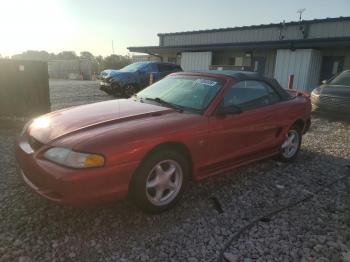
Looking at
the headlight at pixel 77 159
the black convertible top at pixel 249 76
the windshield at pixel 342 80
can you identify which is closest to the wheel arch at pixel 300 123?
the black convertible top at pixel 249 76

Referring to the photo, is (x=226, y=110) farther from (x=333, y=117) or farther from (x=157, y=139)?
(x=333, y=117)

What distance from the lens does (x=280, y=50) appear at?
1600cm

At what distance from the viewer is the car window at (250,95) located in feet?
12.4

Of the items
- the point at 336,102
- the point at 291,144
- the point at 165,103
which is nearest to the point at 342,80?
the point at 336,102

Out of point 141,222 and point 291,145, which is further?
point 291,145

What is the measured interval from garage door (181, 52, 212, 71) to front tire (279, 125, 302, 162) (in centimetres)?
1393

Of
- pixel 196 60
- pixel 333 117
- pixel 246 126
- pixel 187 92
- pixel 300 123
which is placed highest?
pixel 196 60

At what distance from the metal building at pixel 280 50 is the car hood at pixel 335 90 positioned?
6.39 meters

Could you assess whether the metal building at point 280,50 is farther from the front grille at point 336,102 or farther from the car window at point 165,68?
the front grille at point 336,102

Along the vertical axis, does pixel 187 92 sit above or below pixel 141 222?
above

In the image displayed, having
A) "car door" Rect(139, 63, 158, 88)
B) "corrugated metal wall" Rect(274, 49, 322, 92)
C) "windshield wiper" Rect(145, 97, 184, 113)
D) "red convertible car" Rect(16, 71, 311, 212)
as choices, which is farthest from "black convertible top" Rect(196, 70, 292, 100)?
"corrugated metal wall" Rect(274, 49, 322, 92)

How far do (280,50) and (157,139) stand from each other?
1494 cm

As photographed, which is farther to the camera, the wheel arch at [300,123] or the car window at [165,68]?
the car window at [165,68]

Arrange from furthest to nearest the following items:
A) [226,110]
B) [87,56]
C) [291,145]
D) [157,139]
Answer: [87,56], [291,145], [226,110], [157,139]
